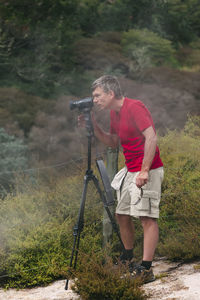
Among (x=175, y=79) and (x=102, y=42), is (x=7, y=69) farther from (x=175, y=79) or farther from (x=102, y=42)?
(x=175, y=79)

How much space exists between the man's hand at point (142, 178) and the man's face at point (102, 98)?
0.54 meters

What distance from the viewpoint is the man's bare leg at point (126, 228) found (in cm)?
305

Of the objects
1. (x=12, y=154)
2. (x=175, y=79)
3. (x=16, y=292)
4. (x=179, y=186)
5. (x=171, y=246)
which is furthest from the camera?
(x=175, y=79)

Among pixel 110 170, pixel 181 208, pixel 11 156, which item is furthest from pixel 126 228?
pixel 11 156

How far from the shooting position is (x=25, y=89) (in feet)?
47.9

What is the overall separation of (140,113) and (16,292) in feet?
5.67

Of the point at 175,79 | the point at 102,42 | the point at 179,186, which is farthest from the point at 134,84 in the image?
the point at 179,186

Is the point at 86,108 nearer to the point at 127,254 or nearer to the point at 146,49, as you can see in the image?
the point at 127,254

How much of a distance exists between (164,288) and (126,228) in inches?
19.1

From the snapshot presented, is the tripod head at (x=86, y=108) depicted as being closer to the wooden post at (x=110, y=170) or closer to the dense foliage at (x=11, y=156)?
the wooden post at (x=110, y=170)

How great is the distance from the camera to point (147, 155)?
270cm

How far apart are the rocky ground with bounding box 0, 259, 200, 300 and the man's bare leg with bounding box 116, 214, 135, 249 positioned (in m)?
0.33

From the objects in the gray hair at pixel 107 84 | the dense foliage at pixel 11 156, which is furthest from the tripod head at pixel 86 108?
the dense foliage at pixel 11 156

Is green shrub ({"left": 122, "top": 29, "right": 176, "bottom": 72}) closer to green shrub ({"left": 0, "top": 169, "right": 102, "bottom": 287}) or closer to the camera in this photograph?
Answer: green shrub ({"left": 0, "top": 169, "right": 102, "bottom": 287})
